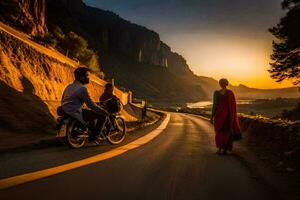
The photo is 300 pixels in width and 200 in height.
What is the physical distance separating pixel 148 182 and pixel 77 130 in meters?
4.47

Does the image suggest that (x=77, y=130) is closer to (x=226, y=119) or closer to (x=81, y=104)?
(x=81, y=104)

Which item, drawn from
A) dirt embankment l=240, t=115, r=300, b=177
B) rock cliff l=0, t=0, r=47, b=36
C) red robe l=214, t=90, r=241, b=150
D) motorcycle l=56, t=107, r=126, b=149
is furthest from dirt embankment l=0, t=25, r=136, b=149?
rock cliff l=0, t=0, r=47, b=36

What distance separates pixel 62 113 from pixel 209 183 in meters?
4.86

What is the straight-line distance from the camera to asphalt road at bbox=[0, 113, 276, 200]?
16.0ft

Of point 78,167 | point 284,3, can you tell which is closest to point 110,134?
point 78,167

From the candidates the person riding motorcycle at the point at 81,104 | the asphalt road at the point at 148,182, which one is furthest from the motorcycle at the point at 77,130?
the asphalt road at the point at 148,182

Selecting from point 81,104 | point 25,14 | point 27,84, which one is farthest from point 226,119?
point 25,14

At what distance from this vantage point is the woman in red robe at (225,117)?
1038cm

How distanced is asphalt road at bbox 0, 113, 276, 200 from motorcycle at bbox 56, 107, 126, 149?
5.85 feet

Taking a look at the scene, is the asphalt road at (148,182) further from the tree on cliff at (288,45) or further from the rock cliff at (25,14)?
the rock cliff at (25,14)

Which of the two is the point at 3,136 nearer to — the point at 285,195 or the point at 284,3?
the point at 285,195

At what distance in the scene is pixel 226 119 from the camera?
10.5 metres

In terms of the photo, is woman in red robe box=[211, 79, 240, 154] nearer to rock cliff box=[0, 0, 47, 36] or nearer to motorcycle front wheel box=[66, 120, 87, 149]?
motorcycle front wheel box=[66, 120, 87, 149]

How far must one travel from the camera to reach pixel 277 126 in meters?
13.3
